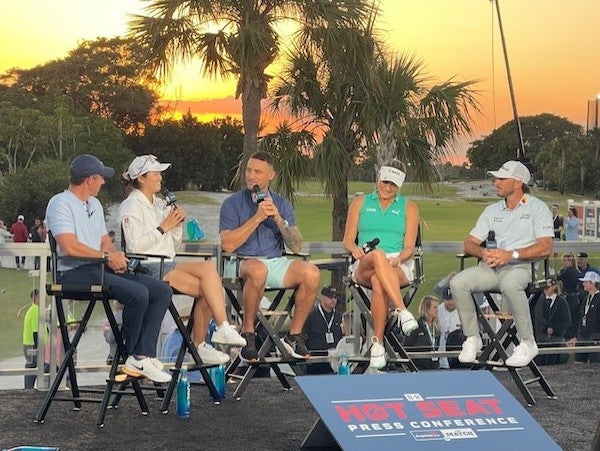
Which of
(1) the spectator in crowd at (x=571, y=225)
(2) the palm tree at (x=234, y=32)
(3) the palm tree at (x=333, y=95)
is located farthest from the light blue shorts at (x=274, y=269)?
(1) the spectator in crowd at (x=571, y=225)

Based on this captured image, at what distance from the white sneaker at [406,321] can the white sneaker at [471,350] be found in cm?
46

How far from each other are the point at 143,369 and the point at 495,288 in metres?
2.11

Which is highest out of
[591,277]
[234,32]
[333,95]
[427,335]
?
[234,32]

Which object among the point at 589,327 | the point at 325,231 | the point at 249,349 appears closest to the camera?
the point at 249,349

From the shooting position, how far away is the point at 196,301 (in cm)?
635

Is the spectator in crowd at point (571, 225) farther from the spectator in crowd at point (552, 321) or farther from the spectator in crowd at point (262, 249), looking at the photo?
the spectator in crowd at point (262, 249)

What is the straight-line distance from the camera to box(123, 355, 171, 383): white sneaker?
581cm

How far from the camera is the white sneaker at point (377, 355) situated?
6.43 meters

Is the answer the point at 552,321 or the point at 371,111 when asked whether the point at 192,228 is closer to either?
the point at 371,111

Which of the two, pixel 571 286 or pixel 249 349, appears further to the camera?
pixel 571 286

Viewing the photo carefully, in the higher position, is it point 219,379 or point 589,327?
point 589,327

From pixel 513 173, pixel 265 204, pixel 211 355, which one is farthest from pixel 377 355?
pixel 513 173

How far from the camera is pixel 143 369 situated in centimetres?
582

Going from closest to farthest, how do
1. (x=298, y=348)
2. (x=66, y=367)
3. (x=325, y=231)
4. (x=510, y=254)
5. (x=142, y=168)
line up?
(x=66, y=367), (x=142, y=168), (x=298, y=348), (x=510, y=254), (x=325, y=231)
